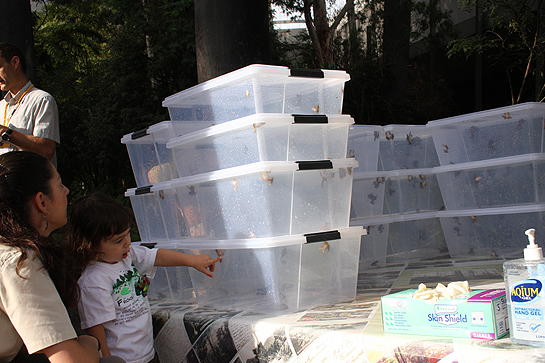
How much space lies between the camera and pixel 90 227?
147 centimetres

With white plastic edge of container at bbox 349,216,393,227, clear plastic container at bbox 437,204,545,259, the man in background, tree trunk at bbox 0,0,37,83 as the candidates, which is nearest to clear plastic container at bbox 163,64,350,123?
the man in background

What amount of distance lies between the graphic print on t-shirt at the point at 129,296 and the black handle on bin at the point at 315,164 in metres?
0.69

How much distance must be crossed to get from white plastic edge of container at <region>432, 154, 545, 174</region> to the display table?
0.58m

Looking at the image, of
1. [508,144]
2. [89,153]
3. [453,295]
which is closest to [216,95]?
[453,295]

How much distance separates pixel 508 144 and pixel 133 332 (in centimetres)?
210

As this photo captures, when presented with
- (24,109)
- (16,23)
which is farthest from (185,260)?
(16,23)

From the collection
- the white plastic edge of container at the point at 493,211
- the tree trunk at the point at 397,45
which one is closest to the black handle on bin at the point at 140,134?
the white plastic edge of container at the point at 493,211

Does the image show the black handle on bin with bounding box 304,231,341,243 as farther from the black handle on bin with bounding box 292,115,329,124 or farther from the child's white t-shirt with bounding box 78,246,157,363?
the child's white t-shirt with bounding box 78,246,157,363

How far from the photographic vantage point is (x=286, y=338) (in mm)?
1386

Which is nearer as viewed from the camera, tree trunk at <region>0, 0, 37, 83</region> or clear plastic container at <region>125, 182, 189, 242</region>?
clear plastic container at <region>125, 182, 189, 242</region>

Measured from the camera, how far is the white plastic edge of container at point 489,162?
2.35m

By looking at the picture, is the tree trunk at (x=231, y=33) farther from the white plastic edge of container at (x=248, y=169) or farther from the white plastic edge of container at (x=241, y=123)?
the white plastic edge of container at (x=248, y=169)

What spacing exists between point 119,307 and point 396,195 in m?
1.81

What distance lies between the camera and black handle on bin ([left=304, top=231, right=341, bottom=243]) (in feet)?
5.34
